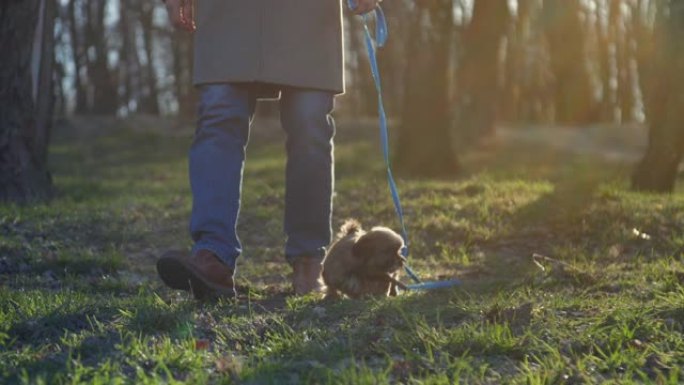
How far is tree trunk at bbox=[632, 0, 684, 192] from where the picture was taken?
10008mm

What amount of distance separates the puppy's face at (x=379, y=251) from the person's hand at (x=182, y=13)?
1.30 meters

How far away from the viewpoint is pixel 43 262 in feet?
21.5

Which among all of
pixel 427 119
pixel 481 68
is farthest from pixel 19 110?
pixel 481 68

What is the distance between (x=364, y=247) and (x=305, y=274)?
1.16 ft

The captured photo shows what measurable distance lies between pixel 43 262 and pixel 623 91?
33.8 metres

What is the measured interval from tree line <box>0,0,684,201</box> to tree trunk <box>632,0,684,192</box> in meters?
0.01

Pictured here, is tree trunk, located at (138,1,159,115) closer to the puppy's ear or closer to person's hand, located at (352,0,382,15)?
the puppy's ear

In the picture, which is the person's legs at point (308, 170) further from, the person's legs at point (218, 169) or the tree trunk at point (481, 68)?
the tree trunk at point (481, 68)

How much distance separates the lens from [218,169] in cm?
484

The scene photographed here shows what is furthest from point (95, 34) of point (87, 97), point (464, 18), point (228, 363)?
point (228, 363)

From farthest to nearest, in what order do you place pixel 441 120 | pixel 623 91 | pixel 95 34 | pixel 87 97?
pixel 623 91, pixel 87 97, pixel 95 34, pixel 441 120

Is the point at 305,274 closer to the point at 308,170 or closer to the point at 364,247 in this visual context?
the point at 364,247

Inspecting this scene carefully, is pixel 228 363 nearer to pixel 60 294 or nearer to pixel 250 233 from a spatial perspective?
pixel 60 294

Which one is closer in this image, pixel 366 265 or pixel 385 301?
pixel 385 301
